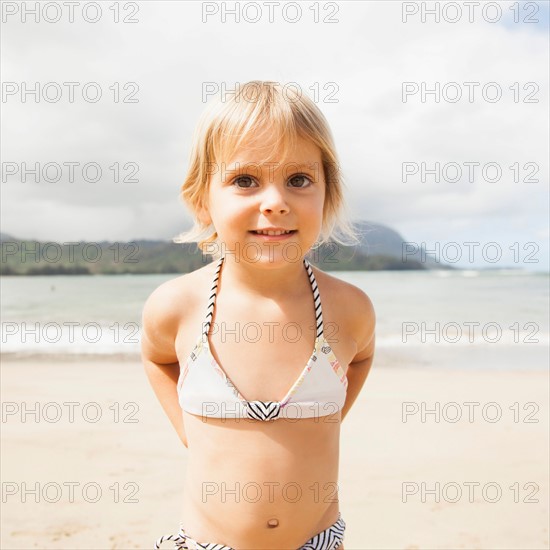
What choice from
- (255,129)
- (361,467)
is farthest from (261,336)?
(361,467)

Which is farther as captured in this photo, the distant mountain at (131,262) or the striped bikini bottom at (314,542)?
the distant mountain at (131,262)

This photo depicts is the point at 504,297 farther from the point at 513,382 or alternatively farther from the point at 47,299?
the point at 47,299

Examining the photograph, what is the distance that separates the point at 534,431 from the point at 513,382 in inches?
95.8

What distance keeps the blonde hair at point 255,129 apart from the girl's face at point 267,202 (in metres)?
0.05

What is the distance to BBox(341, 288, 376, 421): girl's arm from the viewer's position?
1985 mm

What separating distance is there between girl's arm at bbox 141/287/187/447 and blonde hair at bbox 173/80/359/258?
0.96 ft

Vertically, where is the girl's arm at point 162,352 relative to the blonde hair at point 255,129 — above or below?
below

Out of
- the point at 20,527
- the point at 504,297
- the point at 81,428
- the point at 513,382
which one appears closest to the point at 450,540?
the point at 20,527

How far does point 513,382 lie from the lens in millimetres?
8117

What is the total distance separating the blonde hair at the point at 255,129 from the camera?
5.71ft

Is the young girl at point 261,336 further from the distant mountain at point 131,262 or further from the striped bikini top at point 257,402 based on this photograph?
the distant mountain at point 131,262

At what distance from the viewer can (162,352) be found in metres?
2.02

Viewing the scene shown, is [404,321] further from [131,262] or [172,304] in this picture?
[131,262]

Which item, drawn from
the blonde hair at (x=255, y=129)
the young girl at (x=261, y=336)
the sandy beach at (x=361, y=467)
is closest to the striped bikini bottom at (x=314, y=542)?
the young girl at (x=261, y=336)
